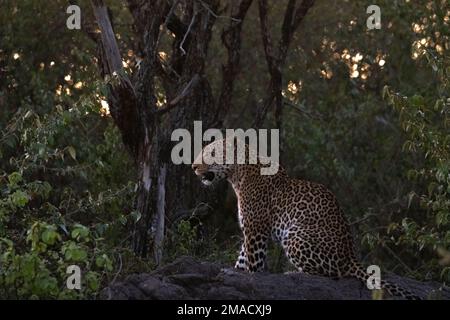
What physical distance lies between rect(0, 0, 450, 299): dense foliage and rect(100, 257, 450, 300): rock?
625 mm

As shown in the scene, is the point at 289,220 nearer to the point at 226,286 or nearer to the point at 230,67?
the point at 226,286

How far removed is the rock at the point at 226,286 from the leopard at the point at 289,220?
0.69ft

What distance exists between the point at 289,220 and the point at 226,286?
1.58 meters

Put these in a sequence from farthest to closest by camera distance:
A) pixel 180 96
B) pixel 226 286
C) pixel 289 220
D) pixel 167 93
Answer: pixel 167 93 → pixel 180 96 → pixel 289 220 → pixel 226 286

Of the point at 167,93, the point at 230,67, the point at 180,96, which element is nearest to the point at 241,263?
the point at 180,96

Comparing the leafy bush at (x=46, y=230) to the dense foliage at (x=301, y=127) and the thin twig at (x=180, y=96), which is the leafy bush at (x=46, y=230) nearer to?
the dense foliage at (x=301, y=127)

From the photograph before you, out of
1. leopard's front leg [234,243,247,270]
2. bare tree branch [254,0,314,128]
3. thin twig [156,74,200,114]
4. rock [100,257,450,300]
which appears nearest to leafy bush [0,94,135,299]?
rock [100,257,450,300]

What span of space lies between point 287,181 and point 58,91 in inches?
263

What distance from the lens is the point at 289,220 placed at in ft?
33.8

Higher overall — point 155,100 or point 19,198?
point 155,100

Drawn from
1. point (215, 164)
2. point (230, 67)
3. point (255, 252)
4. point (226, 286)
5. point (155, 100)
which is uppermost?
point (230, 67)

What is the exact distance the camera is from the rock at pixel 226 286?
861 cm
